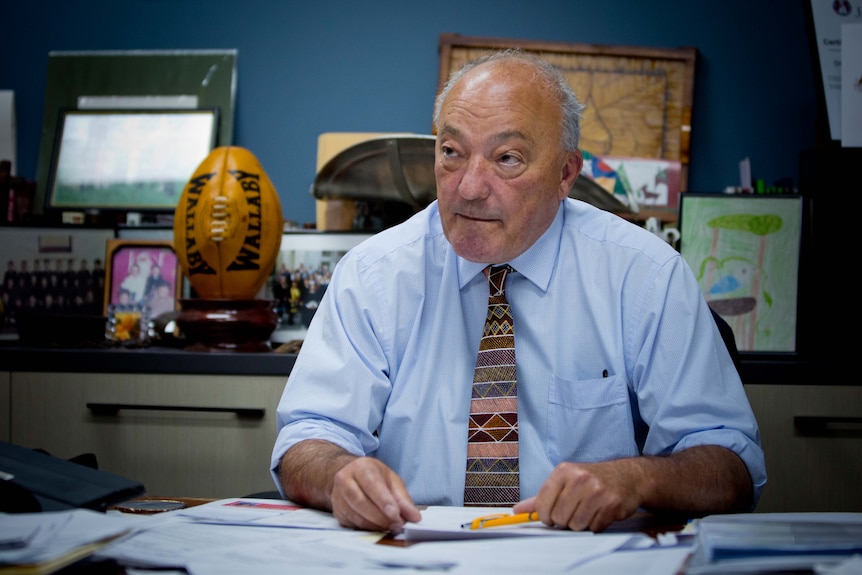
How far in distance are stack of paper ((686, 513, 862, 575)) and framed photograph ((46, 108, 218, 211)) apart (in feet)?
6.15

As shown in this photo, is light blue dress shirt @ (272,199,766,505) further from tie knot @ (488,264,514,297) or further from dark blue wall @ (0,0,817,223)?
dark blue wall @ (0,0,817,223)

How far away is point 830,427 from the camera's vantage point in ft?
5.42

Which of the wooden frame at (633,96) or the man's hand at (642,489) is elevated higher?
the wooden frame at (633,96)

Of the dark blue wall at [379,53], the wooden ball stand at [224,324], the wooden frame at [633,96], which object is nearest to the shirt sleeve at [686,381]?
the wooden ball stand at [224,324]

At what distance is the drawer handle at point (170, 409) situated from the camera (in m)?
1.68

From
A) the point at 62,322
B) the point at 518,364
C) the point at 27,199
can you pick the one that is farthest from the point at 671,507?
the point at 27,199

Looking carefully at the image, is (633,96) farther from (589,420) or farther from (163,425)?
(163,425)

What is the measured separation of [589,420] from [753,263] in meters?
0.89

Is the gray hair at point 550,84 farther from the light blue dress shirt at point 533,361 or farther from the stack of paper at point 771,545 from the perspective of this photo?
the stack of paper at point 771,545

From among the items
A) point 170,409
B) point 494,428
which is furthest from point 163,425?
point 494,428

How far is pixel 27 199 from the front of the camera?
2.28m

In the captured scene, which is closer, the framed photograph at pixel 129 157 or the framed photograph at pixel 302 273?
the framed photograph at pixel 302 273

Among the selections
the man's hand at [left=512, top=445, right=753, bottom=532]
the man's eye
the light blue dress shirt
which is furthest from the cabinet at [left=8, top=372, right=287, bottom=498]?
the man's hand at [left=512, top=445, right=753, bottom=532]

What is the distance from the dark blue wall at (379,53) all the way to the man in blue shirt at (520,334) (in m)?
1.16
